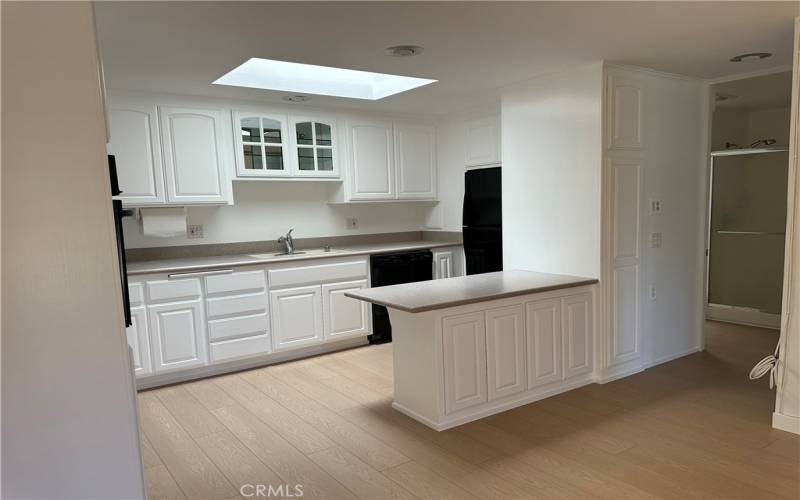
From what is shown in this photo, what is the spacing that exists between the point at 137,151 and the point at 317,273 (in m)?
1.67

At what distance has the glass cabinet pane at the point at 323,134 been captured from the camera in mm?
4789

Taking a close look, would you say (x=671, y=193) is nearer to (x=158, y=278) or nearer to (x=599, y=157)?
(x=599, y=157)

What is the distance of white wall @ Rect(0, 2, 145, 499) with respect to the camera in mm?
1519

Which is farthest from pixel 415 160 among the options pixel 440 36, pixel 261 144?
pixel 440 36

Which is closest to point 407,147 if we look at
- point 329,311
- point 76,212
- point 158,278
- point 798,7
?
point 329,311

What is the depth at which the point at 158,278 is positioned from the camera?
3.80m

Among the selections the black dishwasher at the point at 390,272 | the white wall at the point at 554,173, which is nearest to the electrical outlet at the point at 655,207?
the white wall at the point at 554,173

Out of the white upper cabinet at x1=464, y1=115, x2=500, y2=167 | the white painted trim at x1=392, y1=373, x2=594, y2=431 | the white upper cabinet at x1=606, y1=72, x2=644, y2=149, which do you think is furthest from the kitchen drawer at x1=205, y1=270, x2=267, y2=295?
the white upper cabinet at x1=606, y1=72, x2=644, y2=149

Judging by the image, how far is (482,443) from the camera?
2.81 metres

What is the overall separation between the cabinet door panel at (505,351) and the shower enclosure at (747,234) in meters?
2.92

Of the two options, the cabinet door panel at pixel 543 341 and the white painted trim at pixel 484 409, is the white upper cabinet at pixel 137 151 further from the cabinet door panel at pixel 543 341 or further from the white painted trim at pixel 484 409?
the cabinet door panel at pixel 543 341

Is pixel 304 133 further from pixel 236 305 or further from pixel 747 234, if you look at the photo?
pixel 747 234

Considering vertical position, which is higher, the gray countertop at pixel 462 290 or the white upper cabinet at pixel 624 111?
the white upper cabinet at pixel 624 111

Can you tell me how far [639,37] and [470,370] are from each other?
209 cm
